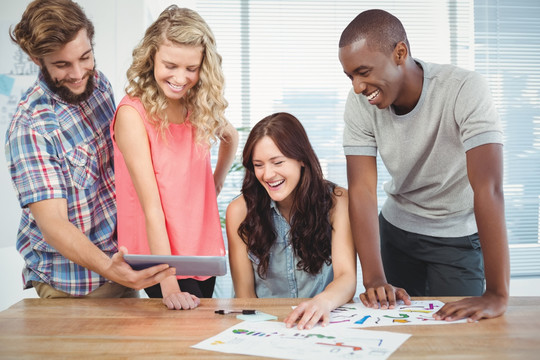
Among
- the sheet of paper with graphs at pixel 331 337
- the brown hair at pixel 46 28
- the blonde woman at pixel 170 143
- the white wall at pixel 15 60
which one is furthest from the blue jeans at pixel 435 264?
the white wall at pixel 15 60

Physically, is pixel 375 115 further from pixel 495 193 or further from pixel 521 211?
pixel 521 211

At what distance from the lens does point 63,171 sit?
1.79m

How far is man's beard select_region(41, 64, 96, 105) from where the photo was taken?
5.70 feet

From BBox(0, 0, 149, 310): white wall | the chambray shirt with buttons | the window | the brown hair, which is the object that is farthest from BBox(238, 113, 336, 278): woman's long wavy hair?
the window

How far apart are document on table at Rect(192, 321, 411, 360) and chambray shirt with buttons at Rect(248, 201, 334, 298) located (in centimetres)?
63

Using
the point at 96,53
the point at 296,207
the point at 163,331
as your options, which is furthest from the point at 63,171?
the point at 96,53

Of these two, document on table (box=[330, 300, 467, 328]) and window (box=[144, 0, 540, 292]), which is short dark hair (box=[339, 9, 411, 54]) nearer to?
document on table (box=[330, 300, 467, 328])

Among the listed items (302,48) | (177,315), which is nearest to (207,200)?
(177,315)

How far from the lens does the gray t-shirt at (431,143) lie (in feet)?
5.60

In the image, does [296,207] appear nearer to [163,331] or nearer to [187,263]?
[187,263]

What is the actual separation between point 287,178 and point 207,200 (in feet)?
1.05

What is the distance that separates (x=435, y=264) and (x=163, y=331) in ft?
3.63

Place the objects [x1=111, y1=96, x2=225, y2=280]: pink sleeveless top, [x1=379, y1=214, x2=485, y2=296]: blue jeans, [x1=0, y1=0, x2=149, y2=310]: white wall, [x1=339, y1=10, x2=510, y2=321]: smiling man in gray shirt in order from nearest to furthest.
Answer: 1. [x1=339, y1=10, x2=510, y2=321]: smiling man in gray shirt
2. [x1=111, y1=96, x2=225, y2=280]: pink sleeveless top
3. [x1=379, y1=214, x2=485, y2=296]: blue jeans
4. [x1=0, y1=0, x2=149, y2=310]: white wall

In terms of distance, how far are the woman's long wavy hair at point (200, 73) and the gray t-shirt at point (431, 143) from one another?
1.64 feet
